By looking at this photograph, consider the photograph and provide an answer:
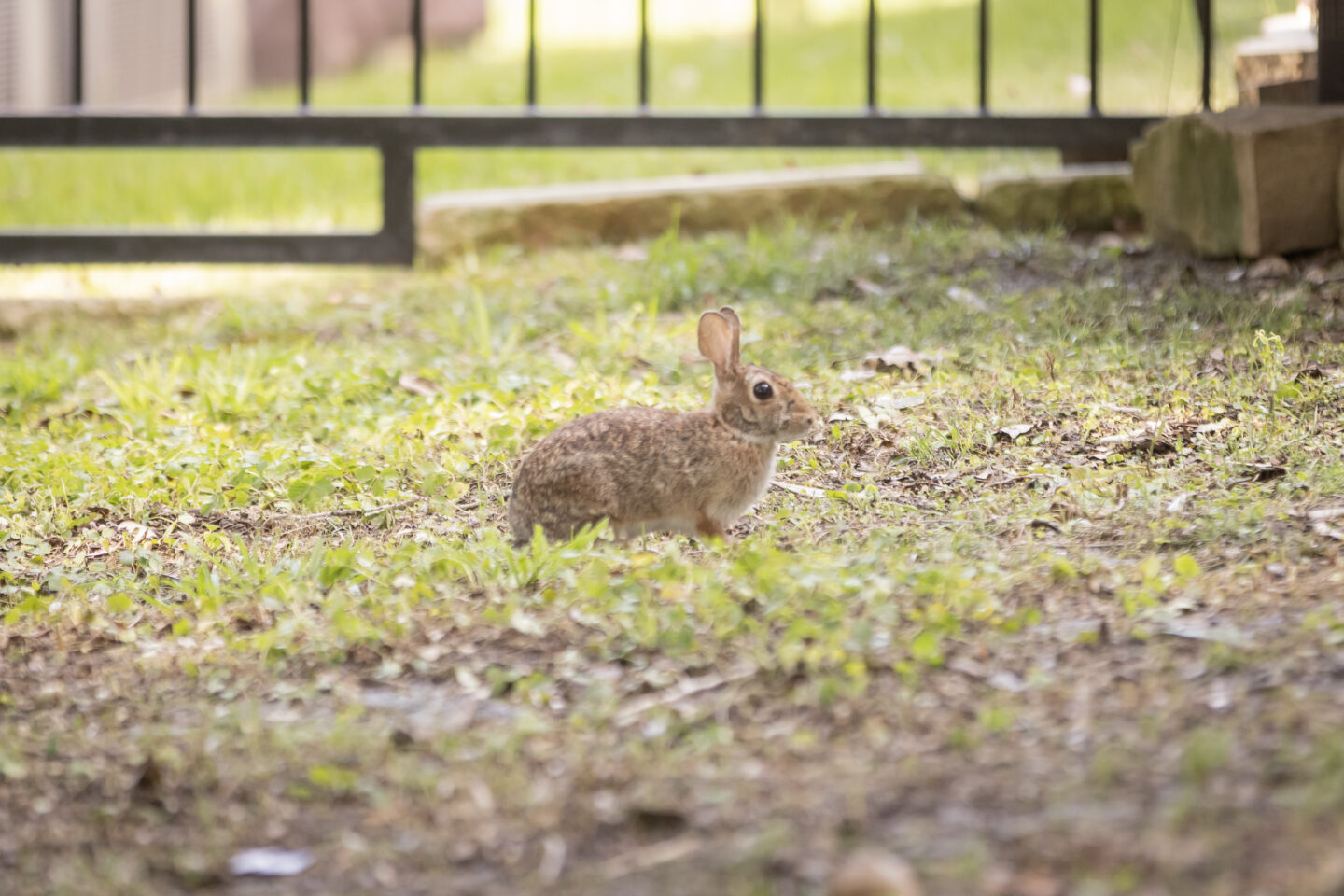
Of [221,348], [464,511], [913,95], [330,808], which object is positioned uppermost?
[913,95]

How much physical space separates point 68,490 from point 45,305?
3.08 meters

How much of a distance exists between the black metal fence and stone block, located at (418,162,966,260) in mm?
309

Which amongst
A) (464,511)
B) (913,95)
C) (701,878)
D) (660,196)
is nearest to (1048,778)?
(701,878)

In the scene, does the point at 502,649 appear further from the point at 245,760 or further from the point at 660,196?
the point at 660,196

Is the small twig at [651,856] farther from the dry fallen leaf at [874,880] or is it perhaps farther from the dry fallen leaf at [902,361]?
the dry fallen leaf at [902,361]

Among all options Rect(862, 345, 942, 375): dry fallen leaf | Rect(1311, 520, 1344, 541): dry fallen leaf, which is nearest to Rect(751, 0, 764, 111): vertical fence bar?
Rect(862, 345, 942, 375): dry fallen leaf

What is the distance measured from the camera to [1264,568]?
337 centimetres

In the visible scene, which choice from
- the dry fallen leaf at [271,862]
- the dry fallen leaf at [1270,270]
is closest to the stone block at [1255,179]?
the dry fallen leaf at [1270,270]

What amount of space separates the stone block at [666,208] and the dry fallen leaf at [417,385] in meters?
2.19

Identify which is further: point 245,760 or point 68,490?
point 68,490

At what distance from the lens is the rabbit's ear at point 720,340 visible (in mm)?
4324

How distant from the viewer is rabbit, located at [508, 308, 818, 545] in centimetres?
400

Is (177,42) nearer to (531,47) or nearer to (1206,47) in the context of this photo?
(531,47)

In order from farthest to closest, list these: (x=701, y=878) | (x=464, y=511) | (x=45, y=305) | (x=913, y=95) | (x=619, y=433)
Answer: (x=913, y=95), (x=45, y=305), (x=464, y=511), (x=619, y=433), (x=701, y=878)
